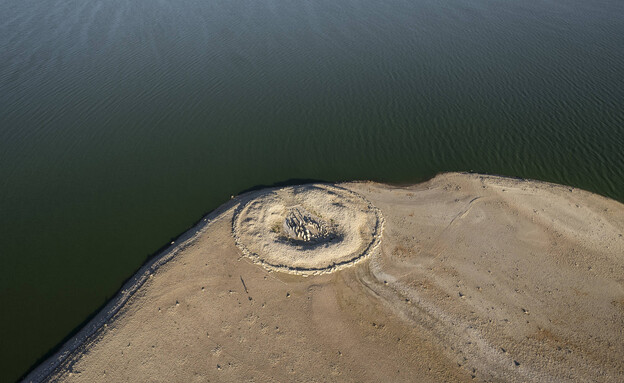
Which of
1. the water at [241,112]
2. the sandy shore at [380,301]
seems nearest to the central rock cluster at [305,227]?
the sandy shore at [380,301]

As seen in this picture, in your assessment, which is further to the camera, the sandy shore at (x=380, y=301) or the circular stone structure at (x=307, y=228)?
the circular stone structure at (x=307, y=228)

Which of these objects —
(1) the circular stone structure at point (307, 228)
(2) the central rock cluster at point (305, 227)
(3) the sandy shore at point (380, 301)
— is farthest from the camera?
(2) the central rock cluster at point (305, 227)

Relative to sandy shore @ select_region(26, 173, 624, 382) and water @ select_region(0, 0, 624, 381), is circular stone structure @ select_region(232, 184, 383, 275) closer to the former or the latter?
sandy shore @ select_region(26, 173, 624, 382)

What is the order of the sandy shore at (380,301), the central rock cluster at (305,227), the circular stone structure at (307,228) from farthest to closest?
the central rock cluster at (305,227)
the circular stone structure at (307,228)
the sandy shore at (380,301)

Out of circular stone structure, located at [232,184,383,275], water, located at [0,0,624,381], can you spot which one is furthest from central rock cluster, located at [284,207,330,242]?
water, located at [0,0,624,381]

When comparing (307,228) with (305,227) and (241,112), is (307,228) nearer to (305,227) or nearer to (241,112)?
(305,227)

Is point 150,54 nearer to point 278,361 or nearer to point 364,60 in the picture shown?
point 364,60

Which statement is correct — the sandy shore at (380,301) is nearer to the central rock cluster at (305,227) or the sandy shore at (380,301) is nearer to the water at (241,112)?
the central rock cluster at (305,227)

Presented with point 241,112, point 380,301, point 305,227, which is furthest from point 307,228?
point 241,112
